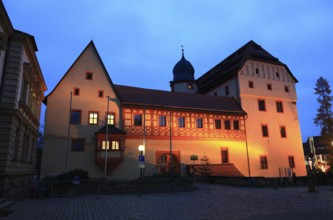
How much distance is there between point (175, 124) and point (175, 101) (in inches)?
147

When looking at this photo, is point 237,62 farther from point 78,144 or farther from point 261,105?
point 78,144

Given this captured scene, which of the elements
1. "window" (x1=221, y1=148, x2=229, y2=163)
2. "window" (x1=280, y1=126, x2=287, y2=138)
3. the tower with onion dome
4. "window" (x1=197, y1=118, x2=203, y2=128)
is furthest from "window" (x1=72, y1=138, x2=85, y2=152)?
"window" (x1=280, y1=126, x2=287, y2=138)

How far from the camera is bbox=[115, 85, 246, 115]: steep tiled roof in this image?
109 ft

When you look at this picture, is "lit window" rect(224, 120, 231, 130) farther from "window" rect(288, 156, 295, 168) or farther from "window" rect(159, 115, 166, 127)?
"window" rect(288, 156, 295, 168)

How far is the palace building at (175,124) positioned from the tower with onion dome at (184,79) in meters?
4.48

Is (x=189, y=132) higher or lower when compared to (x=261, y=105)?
lower

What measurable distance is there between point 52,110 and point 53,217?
2040 centimetres

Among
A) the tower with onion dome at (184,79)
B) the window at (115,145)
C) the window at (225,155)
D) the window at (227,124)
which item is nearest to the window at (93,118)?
the window at (115,145)

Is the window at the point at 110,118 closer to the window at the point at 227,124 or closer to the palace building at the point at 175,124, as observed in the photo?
the palace building at the point at 175,124

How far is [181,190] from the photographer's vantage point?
21.2 m

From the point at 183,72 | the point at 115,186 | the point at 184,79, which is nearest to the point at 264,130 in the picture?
the point at 184,79

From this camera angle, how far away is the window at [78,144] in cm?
2888

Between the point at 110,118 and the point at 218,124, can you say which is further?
the point at 218,124

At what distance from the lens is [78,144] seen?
29.1 m
